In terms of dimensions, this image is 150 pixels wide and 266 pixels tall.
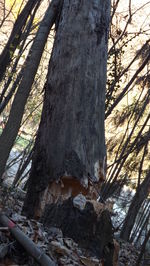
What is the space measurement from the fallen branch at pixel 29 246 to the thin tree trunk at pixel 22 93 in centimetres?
158

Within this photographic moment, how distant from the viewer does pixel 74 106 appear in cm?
290

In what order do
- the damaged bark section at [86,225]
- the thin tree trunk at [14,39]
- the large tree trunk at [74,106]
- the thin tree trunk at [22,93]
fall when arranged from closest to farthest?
the damaged bark section at [86,225]
the large tree trunk at [74,106]
the thin tree trunk at [22,93]
the thin tree trunk at [14,39]

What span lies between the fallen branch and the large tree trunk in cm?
72

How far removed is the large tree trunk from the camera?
9.21ft

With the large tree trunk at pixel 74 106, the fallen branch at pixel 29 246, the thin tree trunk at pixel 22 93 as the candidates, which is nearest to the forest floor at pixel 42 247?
the fallen branch at pixel 29 246

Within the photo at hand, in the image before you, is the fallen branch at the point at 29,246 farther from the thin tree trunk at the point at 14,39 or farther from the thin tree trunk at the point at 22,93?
the thin tree trunk at the point at 14,39

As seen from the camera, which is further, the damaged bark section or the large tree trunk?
the large tree trunk

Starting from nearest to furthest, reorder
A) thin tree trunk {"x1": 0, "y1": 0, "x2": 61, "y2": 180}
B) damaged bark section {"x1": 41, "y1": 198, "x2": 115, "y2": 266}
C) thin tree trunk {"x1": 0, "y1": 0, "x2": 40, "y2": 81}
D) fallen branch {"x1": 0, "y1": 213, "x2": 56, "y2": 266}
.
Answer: fallen branch {"x1": 0, "y1": 213, "x2": 56, "y2": 266}, damaged bark section {"x1": 41, "y1": 198, "x2": 115, "y2": 266}, thin tree trunk {"x1": 0, "y1": 0, "x2": 61, "y2": 180}, thin tree trunk {"x1": 0, "y1": 0, "x2": 40, "y2": 81}

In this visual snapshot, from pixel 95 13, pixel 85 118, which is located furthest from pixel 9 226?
pixel 95 13

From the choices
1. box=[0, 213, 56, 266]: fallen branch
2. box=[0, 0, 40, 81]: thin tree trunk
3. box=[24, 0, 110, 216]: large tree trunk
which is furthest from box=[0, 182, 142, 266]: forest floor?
box=[0, 0, 40, 81]: thin tree trunk

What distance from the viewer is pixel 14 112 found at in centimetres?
371

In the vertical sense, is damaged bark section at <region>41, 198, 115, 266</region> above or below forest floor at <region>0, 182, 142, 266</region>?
above

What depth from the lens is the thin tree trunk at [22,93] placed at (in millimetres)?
3658

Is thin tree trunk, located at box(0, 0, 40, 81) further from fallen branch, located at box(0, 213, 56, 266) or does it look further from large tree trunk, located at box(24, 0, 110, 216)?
fallen branch, located at box(0, 213, 56, 266)
